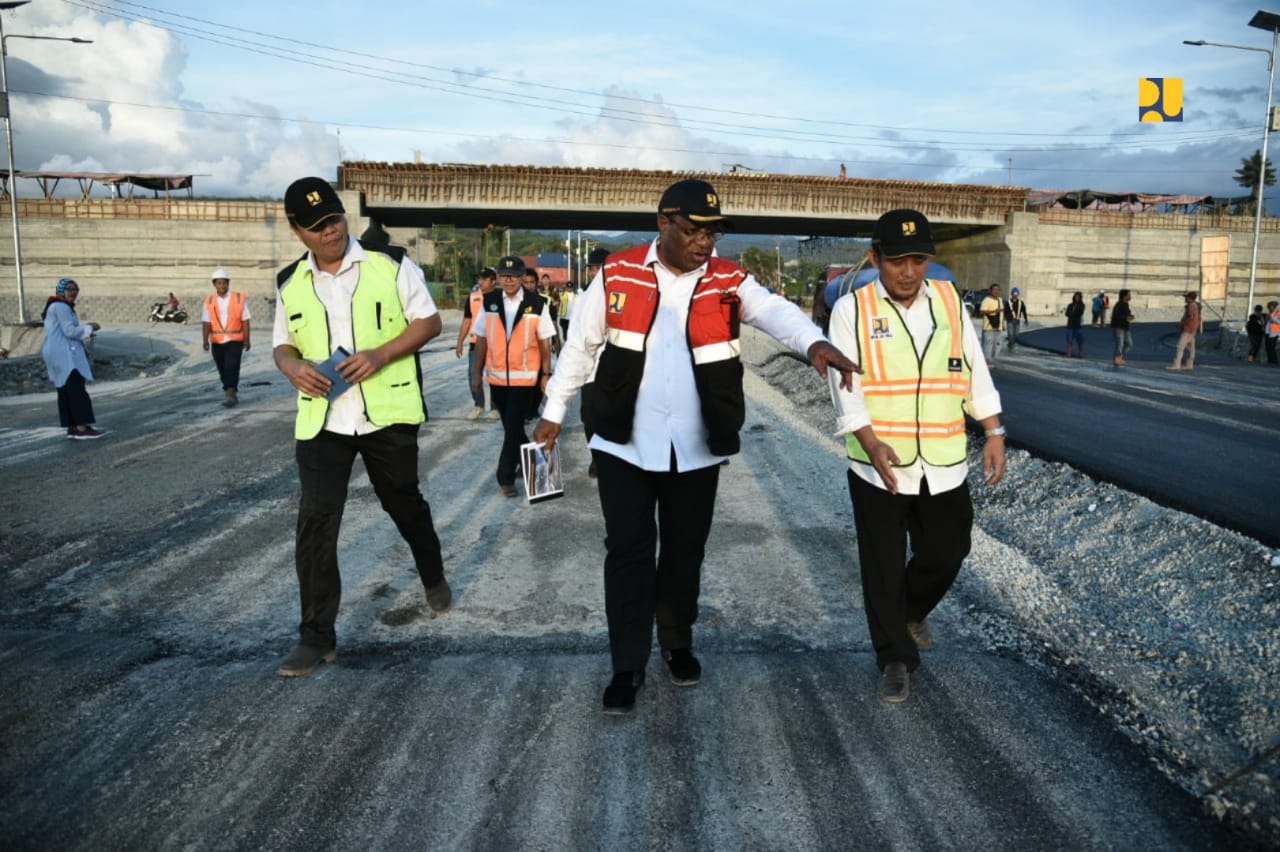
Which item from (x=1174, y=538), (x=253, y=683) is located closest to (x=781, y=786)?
(x=253, y=683)

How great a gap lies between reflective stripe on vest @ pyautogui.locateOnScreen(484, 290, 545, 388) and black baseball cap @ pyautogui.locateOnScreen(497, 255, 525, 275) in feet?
0.96

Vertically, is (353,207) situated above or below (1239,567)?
above

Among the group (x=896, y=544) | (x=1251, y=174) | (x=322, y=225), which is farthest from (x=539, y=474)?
(x=1251, y=174)

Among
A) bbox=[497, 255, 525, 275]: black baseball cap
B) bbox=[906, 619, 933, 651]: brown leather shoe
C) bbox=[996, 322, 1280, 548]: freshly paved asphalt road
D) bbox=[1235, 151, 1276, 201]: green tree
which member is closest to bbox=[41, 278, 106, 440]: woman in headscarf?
bbox=[497, 255, 525, 275]: black baseball cap

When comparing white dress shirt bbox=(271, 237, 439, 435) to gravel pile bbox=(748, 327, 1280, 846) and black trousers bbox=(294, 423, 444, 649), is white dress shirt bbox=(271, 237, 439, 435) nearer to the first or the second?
black trousers bbox=(294, 423, 444, 649)

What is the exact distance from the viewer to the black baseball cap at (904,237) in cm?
358

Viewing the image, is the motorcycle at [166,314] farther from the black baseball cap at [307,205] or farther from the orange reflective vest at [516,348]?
the black baseball cap at [307,205]

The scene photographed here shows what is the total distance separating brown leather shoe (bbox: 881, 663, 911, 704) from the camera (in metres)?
3.65

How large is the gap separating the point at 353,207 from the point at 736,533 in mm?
35644

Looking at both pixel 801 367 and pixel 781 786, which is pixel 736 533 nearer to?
pixel 781 786

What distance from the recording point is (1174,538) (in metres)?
5.84

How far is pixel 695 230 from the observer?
3.46m

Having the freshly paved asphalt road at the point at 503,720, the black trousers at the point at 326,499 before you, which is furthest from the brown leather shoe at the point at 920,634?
the black trousers at the point at 326,499

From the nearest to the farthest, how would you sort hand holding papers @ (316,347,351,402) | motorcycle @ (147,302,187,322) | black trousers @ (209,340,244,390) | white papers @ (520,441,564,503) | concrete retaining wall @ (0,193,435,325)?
1. hand holding papers @ (316,347,351,402)
2. white papers @ (520,441,564,503)
3. black trousers @ (209,340,244,390)
4. motorcycle @ (147,302,187,322)
5. concrete retaining wall @ (0,193,435,325)
